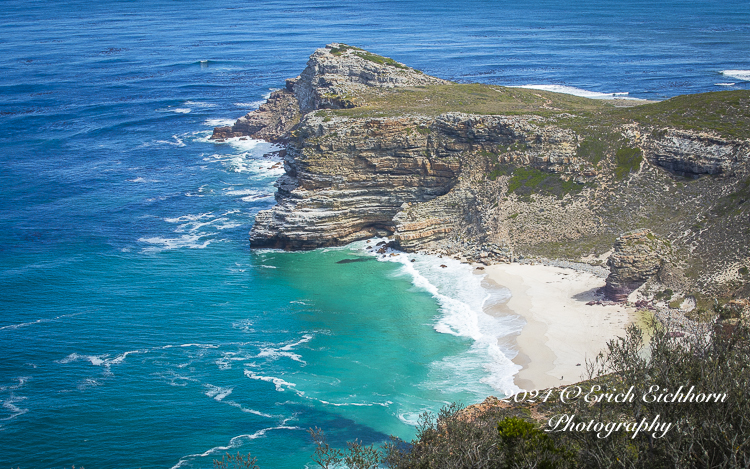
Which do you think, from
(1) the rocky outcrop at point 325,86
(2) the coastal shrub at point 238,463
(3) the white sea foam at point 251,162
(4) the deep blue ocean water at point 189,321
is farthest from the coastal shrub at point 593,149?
(2) the coastal shrub at point 238,463

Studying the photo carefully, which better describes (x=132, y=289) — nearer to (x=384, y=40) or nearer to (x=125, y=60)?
(x=125, y=60)

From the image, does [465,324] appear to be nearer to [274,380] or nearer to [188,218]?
[274,380]

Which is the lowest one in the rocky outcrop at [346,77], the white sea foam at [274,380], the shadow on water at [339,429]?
the shadow on water at [339,429]

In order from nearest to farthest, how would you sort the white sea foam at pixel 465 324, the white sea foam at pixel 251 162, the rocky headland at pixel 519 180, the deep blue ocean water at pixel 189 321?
1. the deep blue ocean water at pixel 189 321
2. the white sea foam at pixel 465 324
3. the rocky headland at pixel 519 180
4. the white sea foam at pixel 251 162

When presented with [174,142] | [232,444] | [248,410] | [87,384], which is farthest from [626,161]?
[174,142]

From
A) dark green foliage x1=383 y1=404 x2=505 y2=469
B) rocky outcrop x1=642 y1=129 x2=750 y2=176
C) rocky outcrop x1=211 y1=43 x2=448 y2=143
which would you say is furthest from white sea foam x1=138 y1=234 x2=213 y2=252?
rocky outcrop x1=642 y1=129 x2=750 y2=176

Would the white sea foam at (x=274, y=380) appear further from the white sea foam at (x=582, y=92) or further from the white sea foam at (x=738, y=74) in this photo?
the white sea foam at (x=738, y=74)

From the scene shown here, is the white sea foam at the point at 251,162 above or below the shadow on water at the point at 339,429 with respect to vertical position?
above
